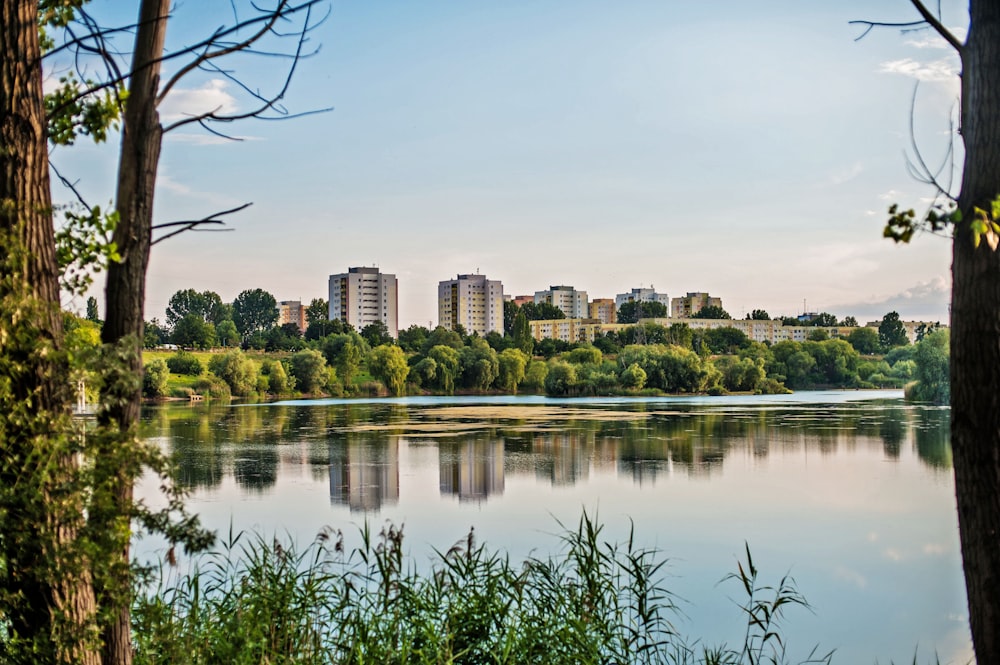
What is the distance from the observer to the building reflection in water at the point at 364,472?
11.3 metres

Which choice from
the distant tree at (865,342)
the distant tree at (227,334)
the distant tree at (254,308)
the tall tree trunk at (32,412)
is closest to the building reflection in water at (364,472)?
the tall tree trunk at (32,412)

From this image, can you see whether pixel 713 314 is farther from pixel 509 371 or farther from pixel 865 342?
pixel 509 371

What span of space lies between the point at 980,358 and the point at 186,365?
39586mm

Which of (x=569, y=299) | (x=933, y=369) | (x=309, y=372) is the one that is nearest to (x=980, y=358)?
(x=933, y=369)

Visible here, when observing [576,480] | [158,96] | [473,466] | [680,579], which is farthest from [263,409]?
[158,96]

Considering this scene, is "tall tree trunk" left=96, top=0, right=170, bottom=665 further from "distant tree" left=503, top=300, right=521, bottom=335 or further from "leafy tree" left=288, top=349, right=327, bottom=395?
"distant tree" left=503, top=300, right=521, bottom=335

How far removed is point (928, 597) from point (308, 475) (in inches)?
343

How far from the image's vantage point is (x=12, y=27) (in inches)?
101

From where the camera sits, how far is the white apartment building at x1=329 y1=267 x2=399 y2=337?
249 ft

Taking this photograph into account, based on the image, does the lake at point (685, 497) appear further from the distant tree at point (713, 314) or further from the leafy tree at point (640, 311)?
the leafy tree at point (640, 311)

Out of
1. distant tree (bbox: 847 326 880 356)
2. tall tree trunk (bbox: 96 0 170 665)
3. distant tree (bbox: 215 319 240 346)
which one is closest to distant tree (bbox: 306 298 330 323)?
distant tree (bbox: 215 319 240 346)

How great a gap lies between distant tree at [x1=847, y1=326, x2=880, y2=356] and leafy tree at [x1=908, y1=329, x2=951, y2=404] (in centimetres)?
2162

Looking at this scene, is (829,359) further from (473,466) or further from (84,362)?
(84,362)

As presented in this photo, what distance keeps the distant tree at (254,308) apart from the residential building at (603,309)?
1743 inches
